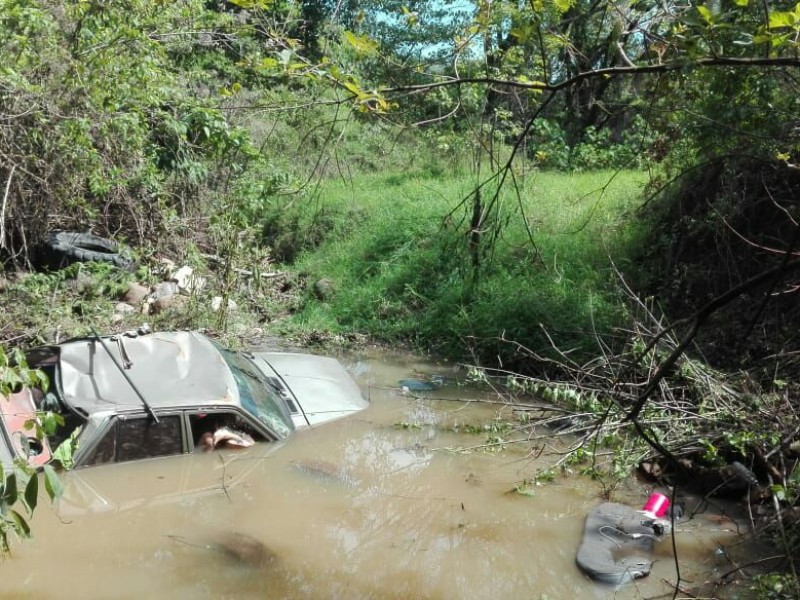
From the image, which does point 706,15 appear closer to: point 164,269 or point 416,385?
point 416,385

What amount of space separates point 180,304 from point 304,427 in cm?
404

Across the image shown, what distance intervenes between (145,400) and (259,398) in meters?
1.12

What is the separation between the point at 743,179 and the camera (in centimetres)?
930

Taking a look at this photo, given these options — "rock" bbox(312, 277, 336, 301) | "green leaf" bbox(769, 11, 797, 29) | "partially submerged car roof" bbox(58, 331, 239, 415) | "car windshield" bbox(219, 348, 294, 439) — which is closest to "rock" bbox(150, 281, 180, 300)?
"rock" bbox(312, 277, 336, 301)

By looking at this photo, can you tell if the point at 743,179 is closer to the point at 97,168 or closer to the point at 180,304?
the point at 180,304

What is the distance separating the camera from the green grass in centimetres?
973

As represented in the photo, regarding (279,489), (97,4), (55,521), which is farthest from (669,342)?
(97,4)

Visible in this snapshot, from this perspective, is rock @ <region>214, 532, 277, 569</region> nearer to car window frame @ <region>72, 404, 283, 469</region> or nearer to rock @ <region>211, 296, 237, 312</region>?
car window frame @ <region>72, 404, 283, 469</region>

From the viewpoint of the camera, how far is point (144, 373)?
5.88m

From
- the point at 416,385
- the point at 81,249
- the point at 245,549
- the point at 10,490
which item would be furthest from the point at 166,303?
the point at 10,490

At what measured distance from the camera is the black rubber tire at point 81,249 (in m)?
10.2

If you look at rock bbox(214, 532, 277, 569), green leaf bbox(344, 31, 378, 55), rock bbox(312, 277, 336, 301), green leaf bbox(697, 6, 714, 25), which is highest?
green leaf bbox(344, 31, 378, 55)

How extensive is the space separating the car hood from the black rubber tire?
3774 mm

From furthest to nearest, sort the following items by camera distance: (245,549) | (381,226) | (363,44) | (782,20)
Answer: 1. (381,226)
2. (245,549)
3. (363,44)
4. (782,20)
